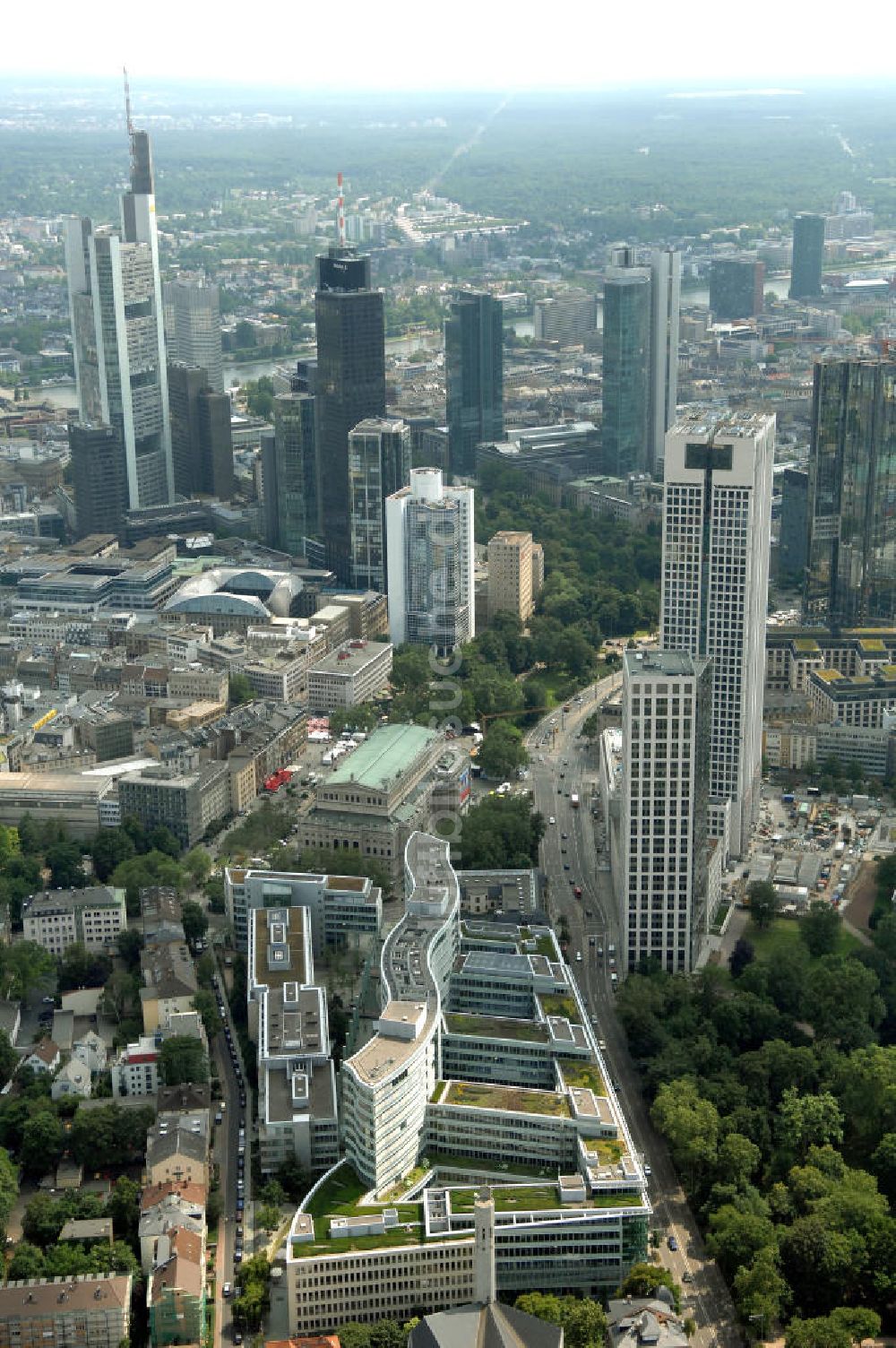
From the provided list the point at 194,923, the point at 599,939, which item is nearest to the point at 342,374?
the point at 194,923

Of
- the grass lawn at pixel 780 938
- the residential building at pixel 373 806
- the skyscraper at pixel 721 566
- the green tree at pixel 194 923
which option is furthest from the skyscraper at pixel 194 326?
the grass lawn at pixel 780 938

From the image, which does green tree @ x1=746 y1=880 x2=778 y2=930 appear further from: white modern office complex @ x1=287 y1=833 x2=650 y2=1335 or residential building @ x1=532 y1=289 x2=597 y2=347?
residential building @ x1=532 y1=289 x2=597 y2=347

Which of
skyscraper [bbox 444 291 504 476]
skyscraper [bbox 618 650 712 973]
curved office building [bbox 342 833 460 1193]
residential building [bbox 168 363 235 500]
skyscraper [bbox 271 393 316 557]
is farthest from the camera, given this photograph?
skyscraper [bbox 444 291 504 476]

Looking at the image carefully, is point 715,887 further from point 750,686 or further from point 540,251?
point 540,251

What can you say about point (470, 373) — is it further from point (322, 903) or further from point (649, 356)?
point (322, 903)

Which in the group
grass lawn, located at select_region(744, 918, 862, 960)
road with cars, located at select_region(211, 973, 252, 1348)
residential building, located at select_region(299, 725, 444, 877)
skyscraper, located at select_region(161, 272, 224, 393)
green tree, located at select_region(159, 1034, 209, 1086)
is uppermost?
skyscraper, located at select_region(161, 272, 224, 393)

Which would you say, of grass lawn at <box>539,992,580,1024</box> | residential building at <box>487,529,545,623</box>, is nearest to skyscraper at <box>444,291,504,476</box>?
residential building at <box>487,529,545,623</box>

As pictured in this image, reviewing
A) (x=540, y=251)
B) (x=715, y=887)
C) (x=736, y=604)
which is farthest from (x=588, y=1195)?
(x=540, y=251)
